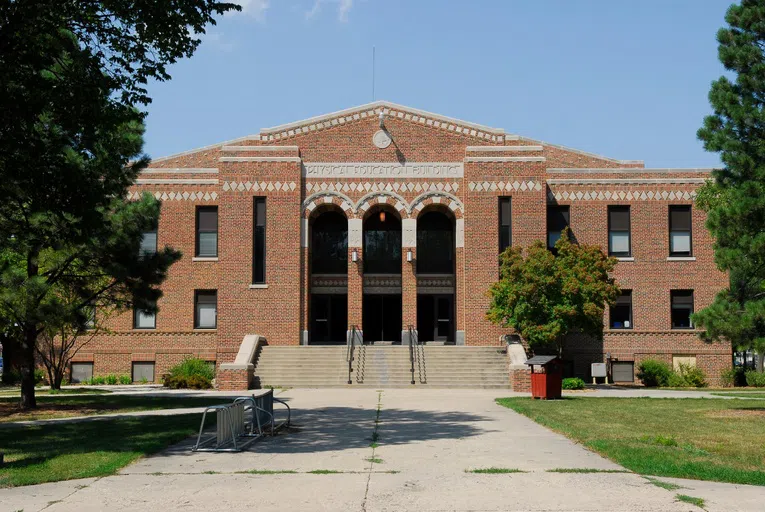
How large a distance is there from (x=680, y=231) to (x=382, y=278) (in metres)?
13.3

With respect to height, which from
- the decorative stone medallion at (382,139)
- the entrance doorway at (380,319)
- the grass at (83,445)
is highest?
the decorative stone medallion at (382,139)

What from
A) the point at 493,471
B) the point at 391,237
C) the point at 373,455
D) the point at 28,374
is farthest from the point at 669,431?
the point at 391,237

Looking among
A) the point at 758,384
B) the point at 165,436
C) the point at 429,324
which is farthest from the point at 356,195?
the point at 165,436

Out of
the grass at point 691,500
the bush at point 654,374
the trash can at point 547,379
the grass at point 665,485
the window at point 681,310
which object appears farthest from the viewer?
the window at point 681,310

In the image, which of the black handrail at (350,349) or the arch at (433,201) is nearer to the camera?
the black handrail at (350,349)

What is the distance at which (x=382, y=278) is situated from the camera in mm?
35906

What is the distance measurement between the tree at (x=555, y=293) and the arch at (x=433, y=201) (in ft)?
15.8

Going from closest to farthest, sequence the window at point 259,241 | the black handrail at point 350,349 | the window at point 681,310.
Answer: the black handrail at point 350,349
the window at point 259,241
the window at point 681,310

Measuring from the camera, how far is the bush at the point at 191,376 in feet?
101

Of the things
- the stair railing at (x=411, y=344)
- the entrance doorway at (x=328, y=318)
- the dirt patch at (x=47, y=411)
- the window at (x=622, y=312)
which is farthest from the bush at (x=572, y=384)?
the dirt patch at (x=47, y=411)

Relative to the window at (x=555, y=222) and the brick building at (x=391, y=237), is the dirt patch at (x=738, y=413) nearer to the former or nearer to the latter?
the brick building at (x=391, y=237)

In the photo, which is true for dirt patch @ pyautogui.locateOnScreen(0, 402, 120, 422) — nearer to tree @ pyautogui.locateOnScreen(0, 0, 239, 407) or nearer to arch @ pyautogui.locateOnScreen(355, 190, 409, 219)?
tree @ pyautogui.locateOnScreen(0, 0, 239, 407)

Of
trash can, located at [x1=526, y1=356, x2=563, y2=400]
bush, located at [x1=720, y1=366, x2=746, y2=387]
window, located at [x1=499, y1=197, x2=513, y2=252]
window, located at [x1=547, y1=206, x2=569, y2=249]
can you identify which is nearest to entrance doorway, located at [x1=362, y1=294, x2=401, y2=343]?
window, located at [x1=499, y1=197, x2=513, y2=252]

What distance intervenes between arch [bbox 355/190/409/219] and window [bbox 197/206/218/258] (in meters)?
6.84
